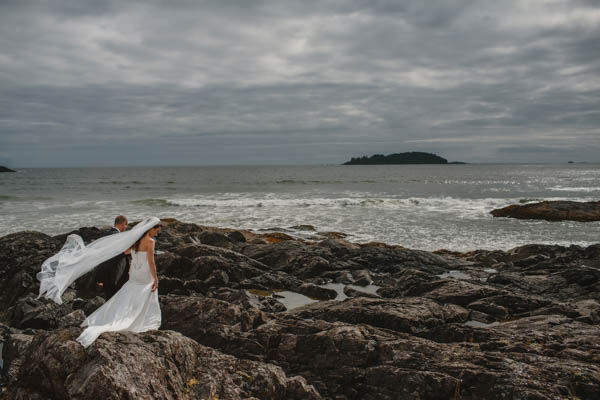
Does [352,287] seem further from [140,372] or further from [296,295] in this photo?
[140,372]

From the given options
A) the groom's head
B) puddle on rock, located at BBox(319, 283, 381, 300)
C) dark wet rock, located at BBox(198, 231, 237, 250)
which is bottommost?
puddle on rock, located at BBox(319, 283, 381, 300)

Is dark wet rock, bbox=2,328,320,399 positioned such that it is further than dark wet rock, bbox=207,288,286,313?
No

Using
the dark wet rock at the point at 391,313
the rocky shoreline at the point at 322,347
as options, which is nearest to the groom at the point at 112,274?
the rocky shoreline at the point at 322,347

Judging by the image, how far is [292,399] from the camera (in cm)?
442

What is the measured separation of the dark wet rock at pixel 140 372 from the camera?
3867mm

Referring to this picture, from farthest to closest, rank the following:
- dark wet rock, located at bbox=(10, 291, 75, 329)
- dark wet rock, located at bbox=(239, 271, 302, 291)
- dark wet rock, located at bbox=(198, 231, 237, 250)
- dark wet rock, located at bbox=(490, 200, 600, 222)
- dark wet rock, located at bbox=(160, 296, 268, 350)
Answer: dark wet rock, located at bbox=(490, 200, 600, 222) → dark wet rock, located at bbox=(198, 231, 237, 250) → dark wet rock, located at bbox=(239, 271, 302, 291) → dark wet rock, located at bbox=(10, 291, 75, 329) → dark wet rock, located at bbox=(160, 296, 268, 350)

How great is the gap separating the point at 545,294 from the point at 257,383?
8.65m

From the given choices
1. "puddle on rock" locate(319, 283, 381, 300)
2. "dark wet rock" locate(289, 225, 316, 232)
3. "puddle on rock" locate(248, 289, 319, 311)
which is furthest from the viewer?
"dark wet rock" locate(289, 225, 316, 232)

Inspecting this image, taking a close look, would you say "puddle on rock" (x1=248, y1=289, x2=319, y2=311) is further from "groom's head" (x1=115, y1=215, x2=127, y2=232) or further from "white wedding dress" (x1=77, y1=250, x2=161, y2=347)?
"groom's head" (x1=115, y1=215, x2=127, y2=232)

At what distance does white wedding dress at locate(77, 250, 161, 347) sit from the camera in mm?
5398

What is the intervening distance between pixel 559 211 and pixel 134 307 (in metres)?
29.1

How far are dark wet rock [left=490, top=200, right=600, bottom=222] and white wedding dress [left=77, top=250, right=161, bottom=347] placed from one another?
1099 inches

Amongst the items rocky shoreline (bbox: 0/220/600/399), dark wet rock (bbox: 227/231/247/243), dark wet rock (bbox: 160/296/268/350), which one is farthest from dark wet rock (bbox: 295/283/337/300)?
dark wet rock (bbox: 227/231/247/243)

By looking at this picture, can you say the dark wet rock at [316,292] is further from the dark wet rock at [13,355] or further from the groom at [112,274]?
the dark wet rock at [13,355]
